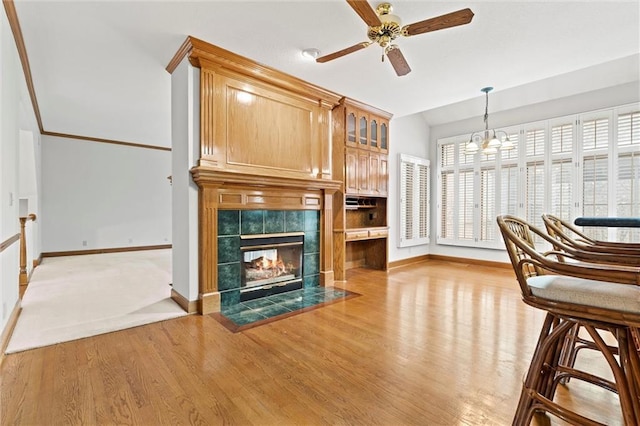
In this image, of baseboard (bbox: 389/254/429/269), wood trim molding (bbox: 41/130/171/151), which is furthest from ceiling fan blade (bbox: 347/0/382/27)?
wood trim molding (bbox: 41/130/171/151)

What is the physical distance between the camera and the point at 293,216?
4.23 meters

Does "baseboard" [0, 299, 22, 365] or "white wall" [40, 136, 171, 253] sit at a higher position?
"white wall" [40, 136, 171, 253]

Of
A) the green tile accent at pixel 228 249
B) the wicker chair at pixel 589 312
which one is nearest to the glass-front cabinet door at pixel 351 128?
the green tile accent at pixel 228 249

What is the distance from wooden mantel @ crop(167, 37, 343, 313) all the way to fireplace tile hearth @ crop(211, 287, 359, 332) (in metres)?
0.26

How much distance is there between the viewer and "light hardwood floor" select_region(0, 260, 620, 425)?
169 centimetres

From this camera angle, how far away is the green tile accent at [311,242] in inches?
173

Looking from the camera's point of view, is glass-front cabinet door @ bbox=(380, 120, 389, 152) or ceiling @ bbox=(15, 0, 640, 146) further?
glass-front cabinet door @ bbox=(380, 120, 389, 152)

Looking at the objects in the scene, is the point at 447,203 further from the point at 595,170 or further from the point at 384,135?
the point at 595,170

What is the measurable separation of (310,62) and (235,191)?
177 cm

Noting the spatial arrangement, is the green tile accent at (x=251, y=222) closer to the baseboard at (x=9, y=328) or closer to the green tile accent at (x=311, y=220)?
the green tile accent at (x=311, y=220)

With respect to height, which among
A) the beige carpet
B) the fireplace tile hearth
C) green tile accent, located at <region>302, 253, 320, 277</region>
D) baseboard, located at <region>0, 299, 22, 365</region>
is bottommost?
the fireplace tile hearth

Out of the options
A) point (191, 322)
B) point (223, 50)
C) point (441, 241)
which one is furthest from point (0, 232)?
point (441, 241)

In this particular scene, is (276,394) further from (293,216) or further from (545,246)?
(545,246)

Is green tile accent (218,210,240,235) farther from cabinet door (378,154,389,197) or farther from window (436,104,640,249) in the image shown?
window (436,104,640,249)
